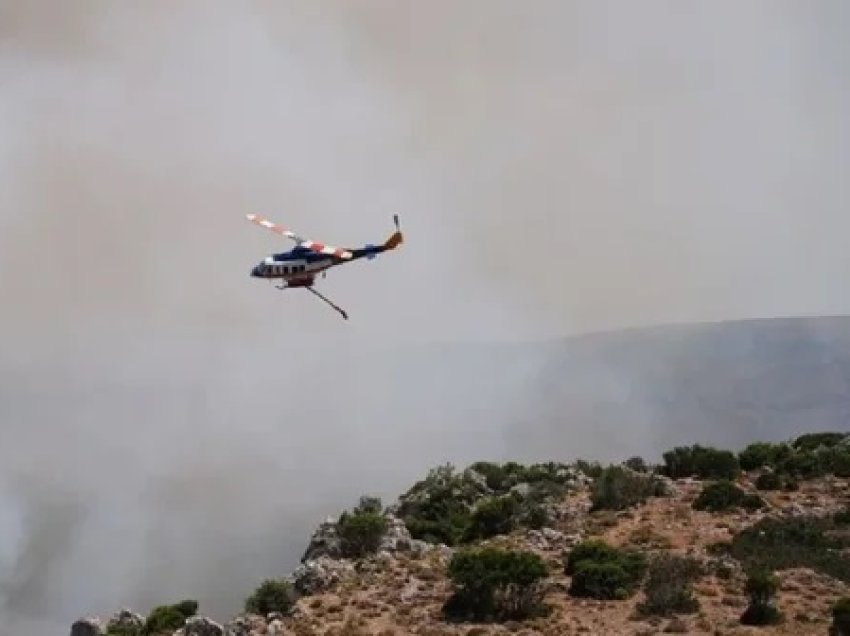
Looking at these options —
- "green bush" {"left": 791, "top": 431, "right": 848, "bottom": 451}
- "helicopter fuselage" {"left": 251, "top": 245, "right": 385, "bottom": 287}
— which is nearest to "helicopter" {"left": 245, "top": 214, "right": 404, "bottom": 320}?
"helicopter fuselage" {"left": 251, "top": 245, "right": 385, "bottom": 287}

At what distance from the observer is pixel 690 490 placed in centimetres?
5341

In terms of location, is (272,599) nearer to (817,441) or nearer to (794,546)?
(794,546)

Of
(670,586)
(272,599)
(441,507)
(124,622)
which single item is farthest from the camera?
(441,507)

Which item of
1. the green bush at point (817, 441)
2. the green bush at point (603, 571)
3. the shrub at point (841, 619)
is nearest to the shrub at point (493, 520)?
the green bush at point (603, 571)

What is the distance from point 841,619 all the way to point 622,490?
774 inches

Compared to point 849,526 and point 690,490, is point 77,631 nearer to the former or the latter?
point 690,490

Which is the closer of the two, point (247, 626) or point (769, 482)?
point (247, 626)

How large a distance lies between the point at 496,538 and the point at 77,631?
1227 inches

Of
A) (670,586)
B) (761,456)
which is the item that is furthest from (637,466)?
(670,586)

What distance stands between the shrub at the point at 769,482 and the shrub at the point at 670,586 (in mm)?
14652

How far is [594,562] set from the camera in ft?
129

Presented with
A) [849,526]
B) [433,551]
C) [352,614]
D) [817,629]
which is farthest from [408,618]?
[849,526]

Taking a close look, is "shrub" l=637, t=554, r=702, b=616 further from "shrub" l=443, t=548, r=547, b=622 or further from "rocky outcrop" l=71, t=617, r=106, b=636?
"rocky outcrop" l=71, t=617, r=106, b=636

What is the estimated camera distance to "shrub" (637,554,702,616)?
3569 centimetres
